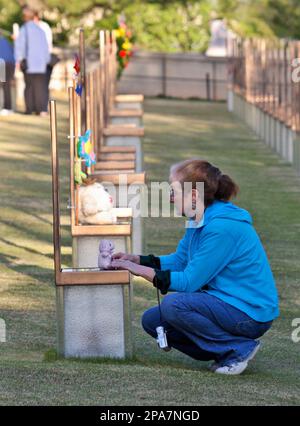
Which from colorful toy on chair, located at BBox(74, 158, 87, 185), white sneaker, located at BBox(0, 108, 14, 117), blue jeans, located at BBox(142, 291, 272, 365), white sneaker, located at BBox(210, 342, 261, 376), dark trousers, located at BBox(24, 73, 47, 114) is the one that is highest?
colorful toy on chair, located at BBox(74, 158, 87, 185)

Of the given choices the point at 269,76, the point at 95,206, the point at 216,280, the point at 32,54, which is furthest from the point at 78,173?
the point at 269,76

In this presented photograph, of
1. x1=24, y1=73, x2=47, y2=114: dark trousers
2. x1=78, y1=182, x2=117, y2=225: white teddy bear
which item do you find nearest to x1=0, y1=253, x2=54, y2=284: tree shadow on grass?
x1=78, y1=182, x2=117, y2=225: white teddy bear

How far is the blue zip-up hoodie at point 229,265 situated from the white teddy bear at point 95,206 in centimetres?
317

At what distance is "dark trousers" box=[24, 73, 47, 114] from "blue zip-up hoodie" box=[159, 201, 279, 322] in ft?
60.1

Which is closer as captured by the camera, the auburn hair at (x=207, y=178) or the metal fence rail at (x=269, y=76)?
the auburn hair at (x=207, y=178)

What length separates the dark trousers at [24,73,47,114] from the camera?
25.2m

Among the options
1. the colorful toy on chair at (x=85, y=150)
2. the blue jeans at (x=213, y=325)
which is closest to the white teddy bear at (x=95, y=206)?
the colorful toy on chair at (x=85, y=150)

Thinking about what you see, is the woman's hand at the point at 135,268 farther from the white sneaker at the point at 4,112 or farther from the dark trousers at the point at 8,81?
the white sneaker at the point at 4,112

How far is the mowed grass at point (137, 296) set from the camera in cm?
667

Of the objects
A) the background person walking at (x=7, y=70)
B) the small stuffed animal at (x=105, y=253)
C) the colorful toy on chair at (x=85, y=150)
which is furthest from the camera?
the background person walking at (x=7, y=70)

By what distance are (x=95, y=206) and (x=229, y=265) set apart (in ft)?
11.1

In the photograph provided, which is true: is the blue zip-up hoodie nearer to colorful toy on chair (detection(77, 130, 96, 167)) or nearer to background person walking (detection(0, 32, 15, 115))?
colorful toy on chair (detection(77, 130, 96, 167))
